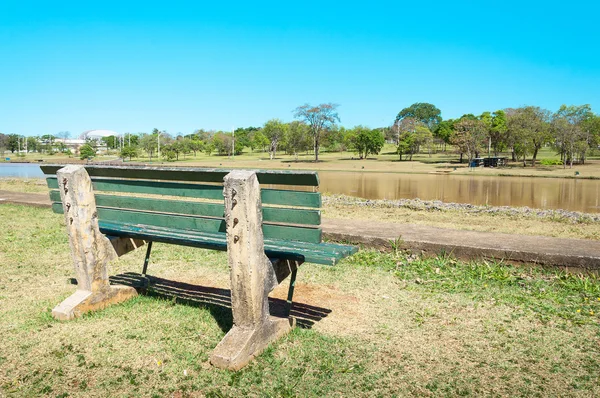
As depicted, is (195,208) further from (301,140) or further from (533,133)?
(301,140)

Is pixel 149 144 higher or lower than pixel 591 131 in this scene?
lower

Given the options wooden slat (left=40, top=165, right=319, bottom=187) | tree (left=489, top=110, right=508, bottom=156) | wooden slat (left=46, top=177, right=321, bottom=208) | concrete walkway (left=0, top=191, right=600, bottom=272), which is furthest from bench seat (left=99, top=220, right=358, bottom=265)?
tree (left=489, top=110, right=508, bottom=156)

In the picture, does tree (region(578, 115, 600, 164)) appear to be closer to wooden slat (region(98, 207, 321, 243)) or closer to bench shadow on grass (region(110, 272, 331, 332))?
bench shadow on grass (region(110, 272, 331, 332))

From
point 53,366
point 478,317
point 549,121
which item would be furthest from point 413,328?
point 549,121

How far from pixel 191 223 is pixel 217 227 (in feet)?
0.86

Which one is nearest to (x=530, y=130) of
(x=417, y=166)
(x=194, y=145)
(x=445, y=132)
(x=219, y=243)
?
(x=417, y=166)

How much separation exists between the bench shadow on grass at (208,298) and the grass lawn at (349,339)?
4 cm

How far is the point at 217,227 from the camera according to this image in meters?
3.72

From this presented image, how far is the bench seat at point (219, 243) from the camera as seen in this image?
351cm

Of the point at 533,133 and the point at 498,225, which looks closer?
the point at 498,225

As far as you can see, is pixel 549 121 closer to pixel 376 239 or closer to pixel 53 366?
pixel 376 239

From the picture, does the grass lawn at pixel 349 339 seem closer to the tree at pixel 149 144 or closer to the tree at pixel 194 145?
the tree at pixel 194 145

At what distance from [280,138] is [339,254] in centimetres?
8462

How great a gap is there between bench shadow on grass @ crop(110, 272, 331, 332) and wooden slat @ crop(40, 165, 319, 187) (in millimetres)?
1233
